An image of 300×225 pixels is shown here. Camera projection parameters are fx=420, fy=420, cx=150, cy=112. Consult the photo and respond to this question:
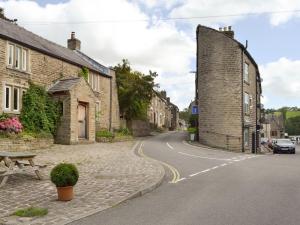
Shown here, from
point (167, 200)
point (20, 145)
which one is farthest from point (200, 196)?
point (20, 145)

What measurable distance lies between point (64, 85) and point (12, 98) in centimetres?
405

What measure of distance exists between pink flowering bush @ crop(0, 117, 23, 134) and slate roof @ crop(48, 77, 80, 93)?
15.8 ft

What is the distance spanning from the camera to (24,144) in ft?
72.5

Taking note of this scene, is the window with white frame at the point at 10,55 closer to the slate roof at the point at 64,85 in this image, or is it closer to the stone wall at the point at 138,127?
the slate roof at the point at 64,85

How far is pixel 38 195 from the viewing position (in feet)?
34.0

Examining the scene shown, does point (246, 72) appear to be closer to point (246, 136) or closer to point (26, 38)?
point (246, 136)

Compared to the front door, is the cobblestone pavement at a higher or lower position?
lower

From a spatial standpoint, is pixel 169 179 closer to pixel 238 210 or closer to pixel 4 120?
pixel 238 210

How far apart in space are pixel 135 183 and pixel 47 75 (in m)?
Answer: 18.6

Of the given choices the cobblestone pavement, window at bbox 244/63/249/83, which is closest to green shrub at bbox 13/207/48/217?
the cobblestone pavement

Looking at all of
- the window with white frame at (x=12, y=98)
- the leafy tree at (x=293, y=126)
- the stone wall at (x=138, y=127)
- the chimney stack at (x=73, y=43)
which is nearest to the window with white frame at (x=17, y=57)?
the window with white frame at (x=12, y=98)

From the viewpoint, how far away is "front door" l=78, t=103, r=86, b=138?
2944 cm

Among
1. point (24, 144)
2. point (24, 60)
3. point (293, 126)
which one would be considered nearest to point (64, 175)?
point (24, 144)

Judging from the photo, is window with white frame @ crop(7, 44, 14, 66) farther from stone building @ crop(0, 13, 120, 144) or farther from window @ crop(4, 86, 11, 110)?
window @ crop(4, 86, 11, 110)
